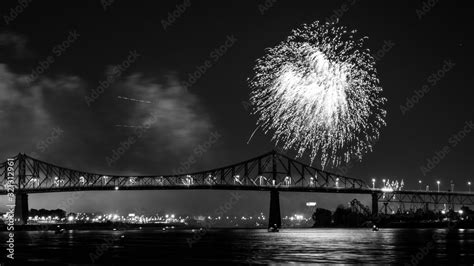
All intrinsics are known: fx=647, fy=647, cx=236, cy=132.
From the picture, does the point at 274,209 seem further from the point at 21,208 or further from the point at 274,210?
the point at 21,208

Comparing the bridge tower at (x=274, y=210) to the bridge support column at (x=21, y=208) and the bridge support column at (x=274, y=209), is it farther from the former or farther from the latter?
the bridge support column at (x=21, y=208)

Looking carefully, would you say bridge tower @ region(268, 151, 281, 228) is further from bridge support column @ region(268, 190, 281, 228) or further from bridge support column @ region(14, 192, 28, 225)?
bridge support column @ region(14, 192, 28, 225)

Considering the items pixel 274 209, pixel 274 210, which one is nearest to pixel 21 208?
pixel 274 209

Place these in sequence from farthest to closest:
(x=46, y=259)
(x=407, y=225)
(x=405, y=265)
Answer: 1. (x=407, y=225)
2. (x=46, y=259)
3. (x=405, y=265)

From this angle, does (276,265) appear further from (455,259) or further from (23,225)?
(23,225)

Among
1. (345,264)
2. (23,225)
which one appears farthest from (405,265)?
(23,225)

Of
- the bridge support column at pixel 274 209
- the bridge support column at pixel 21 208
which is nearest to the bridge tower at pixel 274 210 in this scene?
the bridge support column at pixel 274 209
